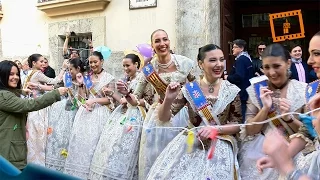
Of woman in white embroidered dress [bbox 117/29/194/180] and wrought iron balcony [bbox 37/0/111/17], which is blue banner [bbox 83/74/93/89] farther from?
wrought iron balcony [bbox 37/0/111/17]

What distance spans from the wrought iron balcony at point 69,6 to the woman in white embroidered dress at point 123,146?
156 inches

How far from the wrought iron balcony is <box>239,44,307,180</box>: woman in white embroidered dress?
5886 mm

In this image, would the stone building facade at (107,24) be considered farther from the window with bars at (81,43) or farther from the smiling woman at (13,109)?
the smiling woman at (13,109)

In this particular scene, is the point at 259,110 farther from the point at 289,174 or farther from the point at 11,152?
the point at 11,152

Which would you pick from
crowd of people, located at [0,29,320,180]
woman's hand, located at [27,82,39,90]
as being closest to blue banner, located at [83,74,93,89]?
crowd of people, located at [0,29,320,180]

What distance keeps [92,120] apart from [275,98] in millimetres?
2931

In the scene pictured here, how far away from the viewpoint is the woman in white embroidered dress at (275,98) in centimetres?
294

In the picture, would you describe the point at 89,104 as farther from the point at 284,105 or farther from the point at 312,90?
the point at 312,90

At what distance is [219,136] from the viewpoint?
134 inches

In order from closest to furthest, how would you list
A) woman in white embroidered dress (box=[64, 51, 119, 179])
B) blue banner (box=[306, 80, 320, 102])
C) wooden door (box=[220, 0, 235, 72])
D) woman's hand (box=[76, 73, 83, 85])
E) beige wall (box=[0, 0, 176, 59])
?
1. blue banner (box=[306, 80, 320, 102])
2. woman in white embroidered dress (box=[64, 51, 119, 179])
3. woman's hand (box=[76, 73, 83, 85])
4. wooden door (box=[220, 0, 235, 72])
5. beige wall (box=[0, 0, 176, 59])

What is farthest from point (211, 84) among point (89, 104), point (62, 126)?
point (62, 126)

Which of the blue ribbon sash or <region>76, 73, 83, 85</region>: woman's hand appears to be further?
<region>76, 73, 83, 85</region>: woman's hand

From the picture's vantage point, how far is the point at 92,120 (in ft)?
18.0

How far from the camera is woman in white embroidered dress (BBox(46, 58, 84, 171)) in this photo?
235 inches
